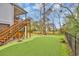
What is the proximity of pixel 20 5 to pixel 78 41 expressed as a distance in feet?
2.56

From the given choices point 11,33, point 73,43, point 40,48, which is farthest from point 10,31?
point 73,43

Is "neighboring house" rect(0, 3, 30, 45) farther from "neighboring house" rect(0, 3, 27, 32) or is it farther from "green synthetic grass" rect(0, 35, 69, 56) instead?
"green synthetic grass" rect(0, 35, 69, 56)

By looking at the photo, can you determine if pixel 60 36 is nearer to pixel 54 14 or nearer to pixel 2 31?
pixel 54 14

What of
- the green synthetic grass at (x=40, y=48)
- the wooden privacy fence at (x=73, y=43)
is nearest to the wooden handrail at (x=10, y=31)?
the green synthetic grass at (x=40, y=48)

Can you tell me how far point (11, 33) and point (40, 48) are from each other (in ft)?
1.22

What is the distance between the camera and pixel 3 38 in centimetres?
248

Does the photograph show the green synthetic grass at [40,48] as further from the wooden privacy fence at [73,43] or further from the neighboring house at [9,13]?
the neighboring house at [9,13]

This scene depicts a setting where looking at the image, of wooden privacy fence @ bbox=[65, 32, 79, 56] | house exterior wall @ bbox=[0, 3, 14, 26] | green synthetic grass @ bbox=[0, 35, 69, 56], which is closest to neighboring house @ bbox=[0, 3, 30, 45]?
house exterior wall @ bbox=[0, 3, 14, 26]

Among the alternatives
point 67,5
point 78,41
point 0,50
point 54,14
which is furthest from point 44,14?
point 0,50

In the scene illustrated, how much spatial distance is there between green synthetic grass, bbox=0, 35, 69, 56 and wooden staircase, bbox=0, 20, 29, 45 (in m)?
0.10

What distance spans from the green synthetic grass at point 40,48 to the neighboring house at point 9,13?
270 millimetres

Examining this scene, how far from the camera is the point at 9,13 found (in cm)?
250

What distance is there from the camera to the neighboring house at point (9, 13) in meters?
2.48

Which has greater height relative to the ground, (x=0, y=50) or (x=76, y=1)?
(x=76, y=1)
